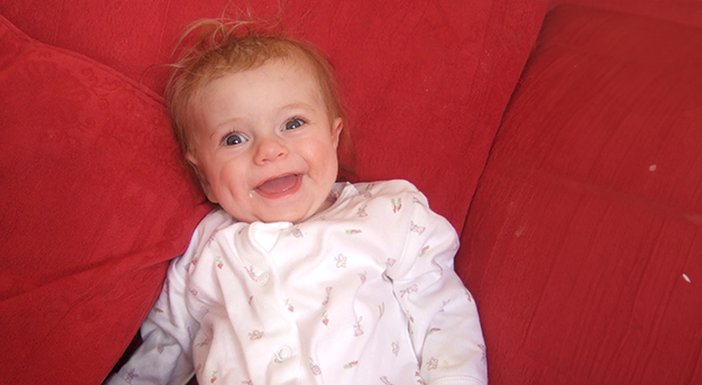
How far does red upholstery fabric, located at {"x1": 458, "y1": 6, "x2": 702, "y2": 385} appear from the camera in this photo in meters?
0.96

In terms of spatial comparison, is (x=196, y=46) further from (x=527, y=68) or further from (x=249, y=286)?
(x=527, y=68)

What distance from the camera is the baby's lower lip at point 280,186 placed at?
1061 mm

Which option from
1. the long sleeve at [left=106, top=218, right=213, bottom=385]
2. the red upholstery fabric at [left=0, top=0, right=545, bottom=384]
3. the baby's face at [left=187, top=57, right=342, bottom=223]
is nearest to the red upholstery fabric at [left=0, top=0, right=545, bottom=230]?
the red upholstery fabric at [left=0, top=0, right=545, bottom=384]

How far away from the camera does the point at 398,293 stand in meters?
1.12

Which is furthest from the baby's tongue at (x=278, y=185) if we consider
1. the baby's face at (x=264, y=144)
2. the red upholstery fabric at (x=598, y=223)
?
the red upholstery fabric at (x=598, y=223)

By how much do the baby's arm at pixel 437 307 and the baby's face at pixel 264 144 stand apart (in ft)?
0.62

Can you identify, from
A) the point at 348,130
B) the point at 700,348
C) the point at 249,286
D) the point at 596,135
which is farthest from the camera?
the point at 348,130

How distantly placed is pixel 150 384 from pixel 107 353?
0.14m

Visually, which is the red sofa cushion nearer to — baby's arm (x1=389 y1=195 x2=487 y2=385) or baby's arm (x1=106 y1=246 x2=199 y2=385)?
baby's arm (x1=106 y1=246 x2=199 y2=385)

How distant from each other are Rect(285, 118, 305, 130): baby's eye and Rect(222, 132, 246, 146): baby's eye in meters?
0.08

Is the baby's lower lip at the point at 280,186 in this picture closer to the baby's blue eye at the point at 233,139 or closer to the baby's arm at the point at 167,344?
the baby's blue eye at the point at 233,139

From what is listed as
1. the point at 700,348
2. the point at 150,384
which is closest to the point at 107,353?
→ the point at 150,384

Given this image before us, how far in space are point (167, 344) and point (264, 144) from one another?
15.9 inches

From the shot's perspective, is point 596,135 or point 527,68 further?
point 527,68
